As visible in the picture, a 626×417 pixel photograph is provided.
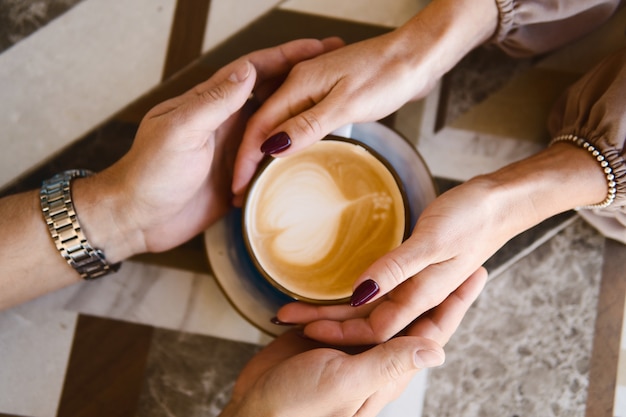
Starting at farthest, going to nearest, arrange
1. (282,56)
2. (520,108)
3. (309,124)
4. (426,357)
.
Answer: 1. (520,108)
2. (282,56)
3. (309,124)
4. (426,357)

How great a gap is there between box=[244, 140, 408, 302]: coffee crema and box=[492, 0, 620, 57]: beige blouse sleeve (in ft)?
1.19

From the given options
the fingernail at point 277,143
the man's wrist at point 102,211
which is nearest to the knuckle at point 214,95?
the fingernail at point 277,143

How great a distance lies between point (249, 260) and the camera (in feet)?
3.18

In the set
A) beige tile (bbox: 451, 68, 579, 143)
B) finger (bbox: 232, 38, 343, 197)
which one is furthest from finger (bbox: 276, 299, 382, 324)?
beige tile (bbox: 451, 68, 579, 143)

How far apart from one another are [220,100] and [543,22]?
0.62 m

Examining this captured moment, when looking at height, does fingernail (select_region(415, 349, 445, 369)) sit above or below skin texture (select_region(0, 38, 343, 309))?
below

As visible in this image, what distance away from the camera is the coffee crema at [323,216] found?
90 centimetres

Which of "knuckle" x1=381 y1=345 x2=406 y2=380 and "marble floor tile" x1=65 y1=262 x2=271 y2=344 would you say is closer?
"knuckle" x1=381 y1=345 x2=406 y2=380

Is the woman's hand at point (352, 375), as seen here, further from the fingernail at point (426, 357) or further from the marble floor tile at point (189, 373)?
the marble floor tile at point (189, 373)

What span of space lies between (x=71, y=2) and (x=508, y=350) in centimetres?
112

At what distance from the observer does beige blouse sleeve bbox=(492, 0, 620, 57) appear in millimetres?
920

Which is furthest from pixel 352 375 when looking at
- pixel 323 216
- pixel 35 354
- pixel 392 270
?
pixel 35 354

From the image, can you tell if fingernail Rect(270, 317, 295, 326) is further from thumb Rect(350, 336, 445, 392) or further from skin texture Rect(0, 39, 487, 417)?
thumb Rect(350, 336, 445, 392)

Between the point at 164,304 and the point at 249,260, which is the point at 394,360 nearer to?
the point at 249,260
